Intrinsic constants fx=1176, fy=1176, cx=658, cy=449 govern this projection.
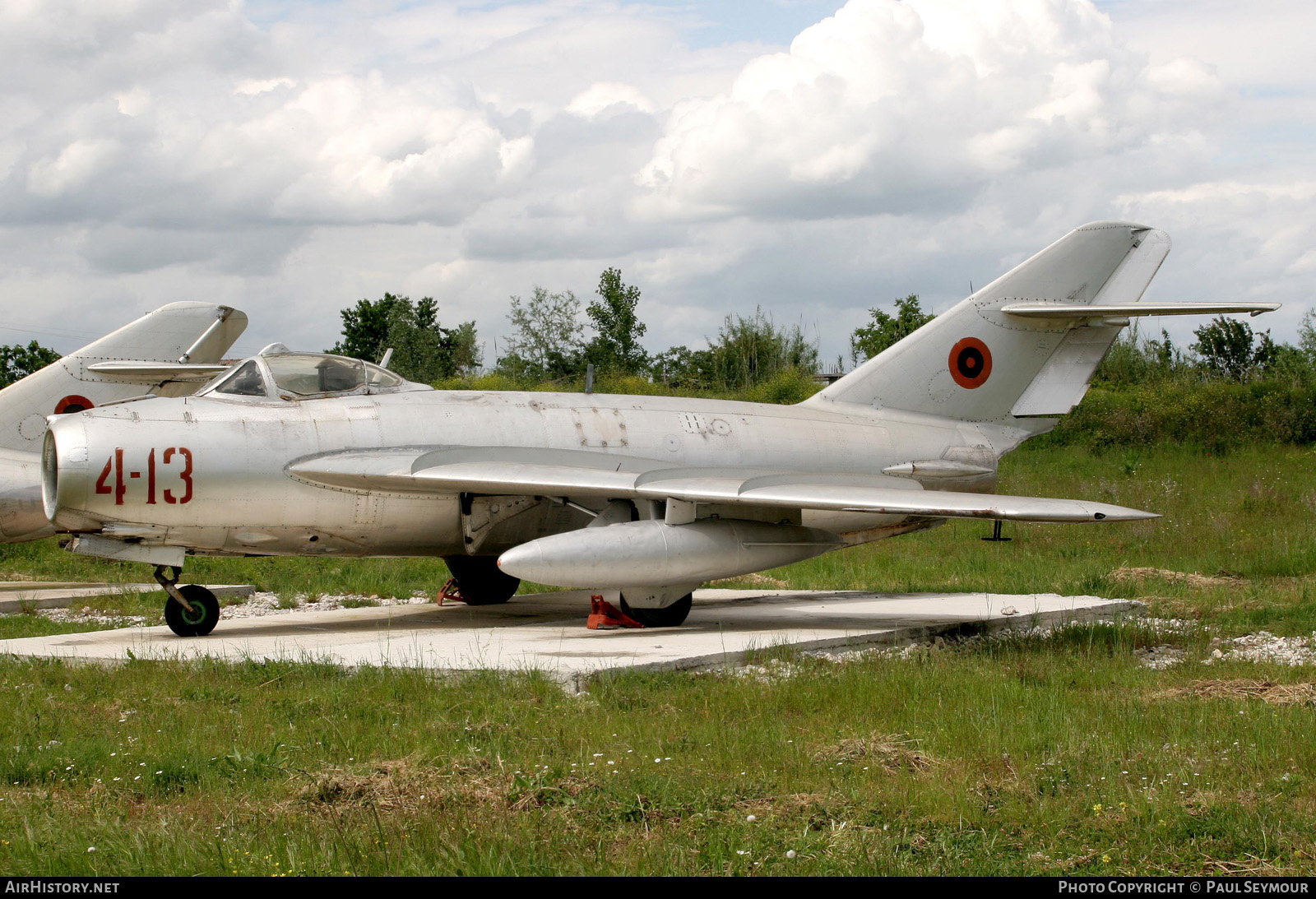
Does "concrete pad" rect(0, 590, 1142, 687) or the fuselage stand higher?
the fuselage

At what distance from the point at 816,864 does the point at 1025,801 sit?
1294 millimetres

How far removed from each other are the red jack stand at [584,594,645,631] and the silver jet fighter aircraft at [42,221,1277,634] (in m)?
0.18

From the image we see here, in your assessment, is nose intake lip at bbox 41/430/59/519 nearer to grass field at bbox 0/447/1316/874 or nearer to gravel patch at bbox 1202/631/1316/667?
grass field at bbox 0/447/1316/874

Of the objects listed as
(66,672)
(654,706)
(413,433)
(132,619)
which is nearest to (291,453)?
(413,433)

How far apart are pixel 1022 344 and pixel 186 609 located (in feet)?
29.9

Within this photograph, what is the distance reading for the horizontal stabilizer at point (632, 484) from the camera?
9.62m

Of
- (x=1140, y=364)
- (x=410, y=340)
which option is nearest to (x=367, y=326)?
(x=410, y=340)

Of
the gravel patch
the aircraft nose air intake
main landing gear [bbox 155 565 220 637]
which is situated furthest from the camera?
main landing gear [bbox 155 565 220 637]

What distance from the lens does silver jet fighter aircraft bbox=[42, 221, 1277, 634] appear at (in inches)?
387

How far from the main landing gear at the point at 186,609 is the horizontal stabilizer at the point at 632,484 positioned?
4.89ft

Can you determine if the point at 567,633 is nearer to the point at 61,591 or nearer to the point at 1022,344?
the point at 1022,344

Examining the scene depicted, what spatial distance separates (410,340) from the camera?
44750mm

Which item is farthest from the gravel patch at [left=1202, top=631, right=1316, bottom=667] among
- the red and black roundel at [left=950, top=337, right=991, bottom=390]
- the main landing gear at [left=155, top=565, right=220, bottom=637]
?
the main landing gear at [left=155, top=565, right=220, bottom=637]
